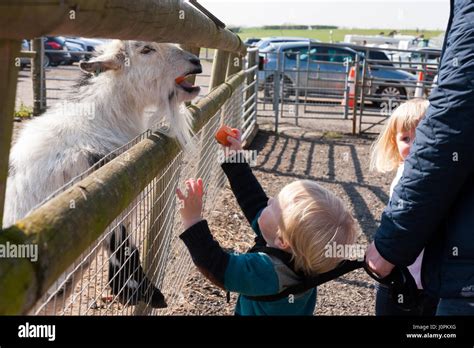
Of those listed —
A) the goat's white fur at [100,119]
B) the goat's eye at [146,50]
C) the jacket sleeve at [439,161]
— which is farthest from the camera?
the goat's eye at [146,50]

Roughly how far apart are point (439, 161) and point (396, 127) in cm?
148

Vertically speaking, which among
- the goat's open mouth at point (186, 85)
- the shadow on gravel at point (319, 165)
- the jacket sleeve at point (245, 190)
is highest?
the goat's open mouth at point (186, 85)

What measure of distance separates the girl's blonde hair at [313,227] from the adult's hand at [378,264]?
0.33 feet

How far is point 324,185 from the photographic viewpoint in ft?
29.9

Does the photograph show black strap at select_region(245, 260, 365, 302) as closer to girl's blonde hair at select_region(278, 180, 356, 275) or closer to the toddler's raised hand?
girl's blonde hair at select_region(278, 180, 356, 275)

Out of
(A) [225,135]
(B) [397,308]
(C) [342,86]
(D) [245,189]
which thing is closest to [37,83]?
(C) [342,86]

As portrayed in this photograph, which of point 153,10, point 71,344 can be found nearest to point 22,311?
point 71,344

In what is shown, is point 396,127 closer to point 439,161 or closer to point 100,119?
point 439,161

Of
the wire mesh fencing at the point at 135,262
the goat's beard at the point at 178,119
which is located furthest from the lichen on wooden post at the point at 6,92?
the goat's beard at the point at 178,119

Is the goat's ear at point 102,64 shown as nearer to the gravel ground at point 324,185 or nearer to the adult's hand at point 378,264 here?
the gravel ground at point 324,185

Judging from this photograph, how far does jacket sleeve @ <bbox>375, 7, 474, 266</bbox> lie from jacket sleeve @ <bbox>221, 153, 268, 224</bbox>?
0.82 meters

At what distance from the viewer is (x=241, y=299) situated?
8.21ft

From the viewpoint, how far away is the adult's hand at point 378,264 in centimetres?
217

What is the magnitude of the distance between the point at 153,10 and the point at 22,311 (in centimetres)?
121
